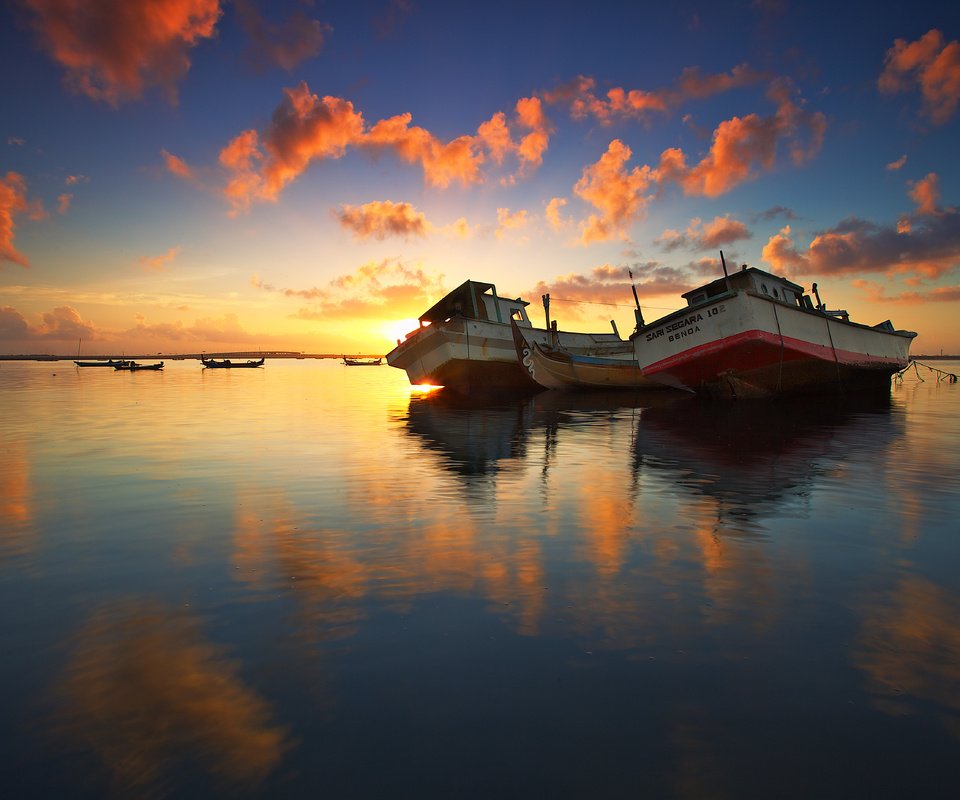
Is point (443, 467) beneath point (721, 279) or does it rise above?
beneath

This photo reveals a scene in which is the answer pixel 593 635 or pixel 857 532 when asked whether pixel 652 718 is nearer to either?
pixel 593 635

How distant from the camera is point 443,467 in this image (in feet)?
42.0

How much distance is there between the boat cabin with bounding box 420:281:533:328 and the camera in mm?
35938


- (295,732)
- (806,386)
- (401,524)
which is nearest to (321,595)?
(295,732)

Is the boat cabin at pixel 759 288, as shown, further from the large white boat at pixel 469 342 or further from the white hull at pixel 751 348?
the large white boat at pixel 469 342

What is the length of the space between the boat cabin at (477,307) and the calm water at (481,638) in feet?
86.5

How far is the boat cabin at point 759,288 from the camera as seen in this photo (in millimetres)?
26578

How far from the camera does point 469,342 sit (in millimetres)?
35625

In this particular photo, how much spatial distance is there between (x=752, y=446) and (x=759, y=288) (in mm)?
14669

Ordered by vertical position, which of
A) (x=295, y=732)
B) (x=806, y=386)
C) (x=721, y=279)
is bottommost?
(x=295, y=732)

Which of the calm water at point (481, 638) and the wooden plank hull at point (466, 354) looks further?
the wooden plank hull at point (466, 354)

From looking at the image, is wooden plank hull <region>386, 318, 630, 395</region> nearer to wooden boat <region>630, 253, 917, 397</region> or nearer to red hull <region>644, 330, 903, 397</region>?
wooden boat <region>630, 253, 917, 397</region>

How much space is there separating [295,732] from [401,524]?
15.2ft

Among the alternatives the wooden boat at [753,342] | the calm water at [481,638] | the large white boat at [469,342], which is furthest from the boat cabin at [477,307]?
the calm water at [481,638]
